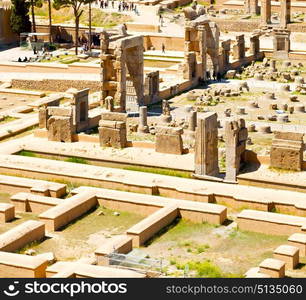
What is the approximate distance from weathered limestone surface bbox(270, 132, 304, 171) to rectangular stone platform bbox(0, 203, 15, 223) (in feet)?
34.4

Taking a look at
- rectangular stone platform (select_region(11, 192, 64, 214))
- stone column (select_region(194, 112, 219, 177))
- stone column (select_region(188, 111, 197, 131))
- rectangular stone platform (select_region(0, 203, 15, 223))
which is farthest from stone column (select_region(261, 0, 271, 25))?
rectangular stone platform (select_region(0, 203, 15, 223))

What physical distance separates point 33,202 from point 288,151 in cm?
994

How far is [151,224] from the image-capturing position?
3103 cm

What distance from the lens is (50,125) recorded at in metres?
43.7

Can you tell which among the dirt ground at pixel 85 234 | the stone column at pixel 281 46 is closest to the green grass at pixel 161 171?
the dirt ground at pixel 85 234

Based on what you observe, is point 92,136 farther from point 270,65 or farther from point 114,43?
point 270,65

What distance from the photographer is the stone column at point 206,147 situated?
37969 millimetres

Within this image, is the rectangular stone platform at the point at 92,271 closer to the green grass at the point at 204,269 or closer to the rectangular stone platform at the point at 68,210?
the green grass at the point at 204,269

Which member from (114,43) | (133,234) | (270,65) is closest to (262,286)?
(133,234)

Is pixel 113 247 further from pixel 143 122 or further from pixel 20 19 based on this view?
pixel 20 19

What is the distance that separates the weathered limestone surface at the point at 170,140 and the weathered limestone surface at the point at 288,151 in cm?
398

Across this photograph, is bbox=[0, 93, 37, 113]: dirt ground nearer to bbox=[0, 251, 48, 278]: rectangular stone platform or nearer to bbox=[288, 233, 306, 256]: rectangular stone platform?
bbox=[0, 251, 48, 278]: rectangular stone platform

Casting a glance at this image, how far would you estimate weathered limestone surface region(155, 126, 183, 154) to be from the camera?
4084 centimetres

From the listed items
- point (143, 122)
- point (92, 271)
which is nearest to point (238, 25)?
point (143, 122)
